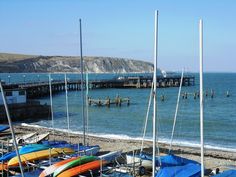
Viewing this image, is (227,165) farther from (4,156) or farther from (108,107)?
(108,107)

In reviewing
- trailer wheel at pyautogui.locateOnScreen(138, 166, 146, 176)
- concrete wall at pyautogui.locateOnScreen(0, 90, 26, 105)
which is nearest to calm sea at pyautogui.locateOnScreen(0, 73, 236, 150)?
concrete wall at pyautogui.locateOnScreen(0, 90, 26, 105)

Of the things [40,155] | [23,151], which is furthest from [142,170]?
[23,151]

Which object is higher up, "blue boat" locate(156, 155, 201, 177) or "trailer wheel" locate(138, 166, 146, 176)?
"blue boat" locate(156, 155, 201, 177)

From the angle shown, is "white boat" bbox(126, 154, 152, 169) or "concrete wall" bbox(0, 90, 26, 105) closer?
"white boat" bbox(126, 154, 152, 169)

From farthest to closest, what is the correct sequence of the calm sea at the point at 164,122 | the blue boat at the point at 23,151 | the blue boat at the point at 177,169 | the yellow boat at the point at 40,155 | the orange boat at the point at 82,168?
the calm sea at the point at 164,122
the blue boat at the point at 23,151
the yellow boat at the point at 40,155
the orange boat at the point at 82,168
the blue boat at the point at 177,169

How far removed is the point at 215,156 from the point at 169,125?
19.3 m

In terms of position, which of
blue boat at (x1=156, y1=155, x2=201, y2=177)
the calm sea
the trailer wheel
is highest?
A: blue boat at (x1=156, y1=155, x2=201, y2=177)

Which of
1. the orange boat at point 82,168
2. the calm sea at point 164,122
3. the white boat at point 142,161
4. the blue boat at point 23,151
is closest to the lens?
the orange boat at point 82,168

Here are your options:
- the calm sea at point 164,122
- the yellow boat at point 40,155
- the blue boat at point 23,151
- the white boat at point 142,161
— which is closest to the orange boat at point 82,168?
the white boat at point 142,161

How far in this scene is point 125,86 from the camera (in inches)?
4131

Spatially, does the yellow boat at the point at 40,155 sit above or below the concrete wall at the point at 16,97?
below

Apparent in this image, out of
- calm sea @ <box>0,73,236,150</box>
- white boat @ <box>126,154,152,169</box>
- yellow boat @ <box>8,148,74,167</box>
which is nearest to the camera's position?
yellow boat @ <box>8,148,74,167</box>

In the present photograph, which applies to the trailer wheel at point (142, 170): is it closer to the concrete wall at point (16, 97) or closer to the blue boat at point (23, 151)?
the blue boat at point (23, 151)

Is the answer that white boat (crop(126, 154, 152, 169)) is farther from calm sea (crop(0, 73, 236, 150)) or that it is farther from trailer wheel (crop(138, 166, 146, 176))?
calm sea (crop(0, 73, 236, 150))
